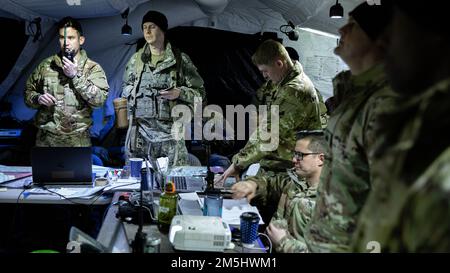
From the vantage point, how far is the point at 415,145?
80 cm

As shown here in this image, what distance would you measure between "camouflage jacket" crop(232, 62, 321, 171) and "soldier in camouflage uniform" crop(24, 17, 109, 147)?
5.43 feet

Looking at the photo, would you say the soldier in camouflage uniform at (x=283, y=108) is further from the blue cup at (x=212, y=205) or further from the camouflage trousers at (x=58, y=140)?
the camouflage trousers at (x=58, y=140)

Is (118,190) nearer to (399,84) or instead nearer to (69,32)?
(69,32)

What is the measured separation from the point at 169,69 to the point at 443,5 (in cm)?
332

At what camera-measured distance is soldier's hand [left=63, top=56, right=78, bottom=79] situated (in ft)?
11.9

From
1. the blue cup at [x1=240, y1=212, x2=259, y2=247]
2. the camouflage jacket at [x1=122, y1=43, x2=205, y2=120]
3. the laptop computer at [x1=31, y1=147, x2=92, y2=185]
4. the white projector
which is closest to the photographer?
the white projector

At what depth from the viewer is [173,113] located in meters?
4.03

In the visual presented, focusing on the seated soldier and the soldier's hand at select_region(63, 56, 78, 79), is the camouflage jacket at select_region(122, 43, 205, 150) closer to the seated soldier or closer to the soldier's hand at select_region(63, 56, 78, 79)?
the soldier's hand at select_region(63, 56, 78, 79)

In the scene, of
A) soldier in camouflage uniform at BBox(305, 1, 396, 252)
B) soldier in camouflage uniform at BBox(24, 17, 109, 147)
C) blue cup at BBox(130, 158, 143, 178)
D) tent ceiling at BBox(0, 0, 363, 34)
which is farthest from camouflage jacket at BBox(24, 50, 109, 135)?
soldier in camouflage uniform at BBox(305, 1, 396, 252)

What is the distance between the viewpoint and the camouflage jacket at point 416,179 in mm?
751

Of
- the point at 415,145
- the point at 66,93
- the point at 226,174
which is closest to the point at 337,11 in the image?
the point at 226,174

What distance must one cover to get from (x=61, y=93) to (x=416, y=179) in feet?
11.8
